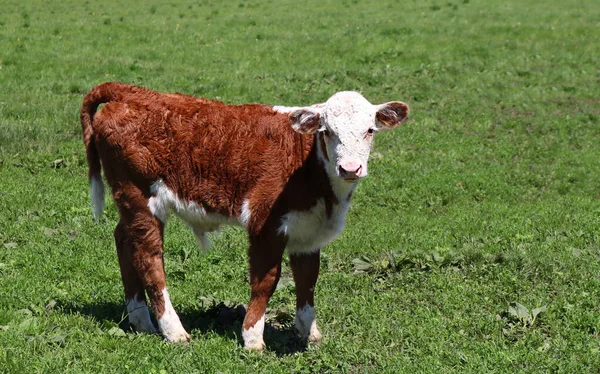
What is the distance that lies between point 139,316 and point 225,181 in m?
1.73

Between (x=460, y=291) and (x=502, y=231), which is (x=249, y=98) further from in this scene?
(x=460, y=291)

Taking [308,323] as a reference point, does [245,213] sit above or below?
above

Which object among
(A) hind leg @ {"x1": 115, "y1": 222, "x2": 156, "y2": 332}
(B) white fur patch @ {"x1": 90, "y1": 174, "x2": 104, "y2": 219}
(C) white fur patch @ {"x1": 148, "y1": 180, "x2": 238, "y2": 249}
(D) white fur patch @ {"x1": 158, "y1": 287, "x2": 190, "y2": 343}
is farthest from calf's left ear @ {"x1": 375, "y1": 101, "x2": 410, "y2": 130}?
(B) white fur patch @ {"x1": 90, "y1": 174, "x2": 104, "y2": 219}

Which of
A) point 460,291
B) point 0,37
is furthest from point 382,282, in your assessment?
point 0,37

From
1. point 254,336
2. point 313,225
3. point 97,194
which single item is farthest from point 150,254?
point 313,225

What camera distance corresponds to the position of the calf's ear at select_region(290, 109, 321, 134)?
6.74 metres

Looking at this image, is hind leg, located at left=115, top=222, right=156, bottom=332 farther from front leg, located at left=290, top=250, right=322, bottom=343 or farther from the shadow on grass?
front leg, located at left=290, top=250, right=322, bottom=343

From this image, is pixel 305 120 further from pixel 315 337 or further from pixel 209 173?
pixel 315 337

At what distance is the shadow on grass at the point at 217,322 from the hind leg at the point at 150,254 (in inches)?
12.9

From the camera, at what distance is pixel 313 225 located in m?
7.20

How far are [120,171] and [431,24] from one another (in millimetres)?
21746

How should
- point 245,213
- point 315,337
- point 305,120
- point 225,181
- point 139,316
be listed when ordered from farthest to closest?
point 139,316
point 315,337
point 225,181
point 245,213
point 305,120

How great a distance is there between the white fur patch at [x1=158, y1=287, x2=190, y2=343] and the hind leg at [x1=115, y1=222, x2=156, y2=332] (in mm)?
377

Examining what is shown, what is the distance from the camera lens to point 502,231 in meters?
11.1
